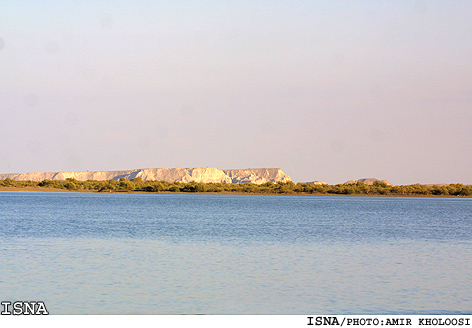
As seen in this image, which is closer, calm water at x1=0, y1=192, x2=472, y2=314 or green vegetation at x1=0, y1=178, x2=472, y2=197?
calm water at x1=0, y1=192, x2=472, y2=314

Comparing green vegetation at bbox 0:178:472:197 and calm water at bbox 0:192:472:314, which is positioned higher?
green vegetation at bbox 0:178:472:197

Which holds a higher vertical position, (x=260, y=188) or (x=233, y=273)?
(x=260, y=188)

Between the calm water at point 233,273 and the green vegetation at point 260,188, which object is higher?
the green vegetation at point 260,188

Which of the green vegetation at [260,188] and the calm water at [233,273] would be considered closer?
the calm water at [233,273]

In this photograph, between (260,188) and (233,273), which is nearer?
(233,273)
